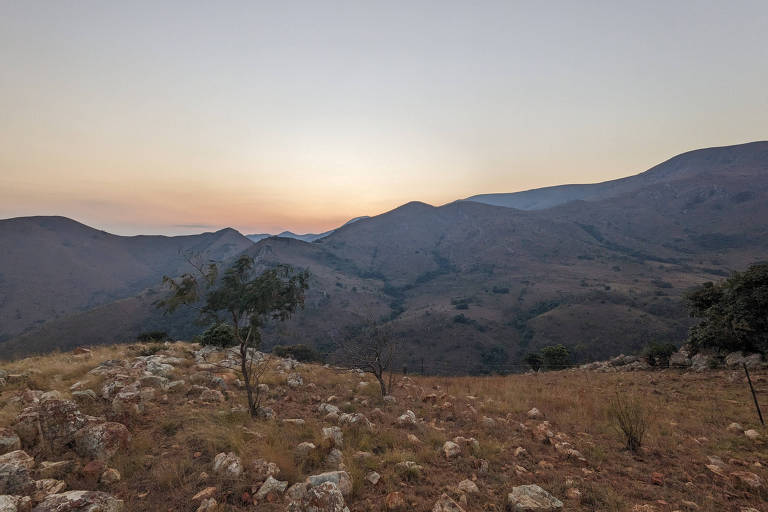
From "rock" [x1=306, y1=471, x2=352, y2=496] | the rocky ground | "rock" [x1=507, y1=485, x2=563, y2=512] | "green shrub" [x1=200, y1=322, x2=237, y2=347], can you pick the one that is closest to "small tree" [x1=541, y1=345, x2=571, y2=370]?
the rocky ground

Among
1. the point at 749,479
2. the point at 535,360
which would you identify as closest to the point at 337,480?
the point at 749,479

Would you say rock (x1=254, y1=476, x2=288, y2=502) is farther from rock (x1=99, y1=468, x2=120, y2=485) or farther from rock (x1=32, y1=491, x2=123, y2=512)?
rock (x1=99, y1=468, x2=120, y2=485)

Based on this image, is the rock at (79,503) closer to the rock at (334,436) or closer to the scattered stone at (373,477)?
the rock at (334,436)

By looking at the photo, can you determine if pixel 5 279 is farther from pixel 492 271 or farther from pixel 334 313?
pixel 492 271

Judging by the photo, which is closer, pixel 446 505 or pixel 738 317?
pixel 446 505

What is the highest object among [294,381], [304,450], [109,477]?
[109,477]

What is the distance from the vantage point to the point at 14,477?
4062 mm

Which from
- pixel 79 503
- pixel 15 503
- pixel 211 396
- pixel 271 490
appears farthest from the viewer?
pixel 211 396

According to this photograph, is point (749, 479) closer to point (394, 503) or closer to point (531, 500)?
point (531, 500)

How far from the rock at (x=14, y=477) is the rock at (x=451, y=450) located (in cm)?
632

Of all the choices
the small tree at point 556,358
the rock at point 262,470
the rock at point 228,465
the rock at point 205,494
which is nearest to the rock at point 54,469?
the rock at point 228,465

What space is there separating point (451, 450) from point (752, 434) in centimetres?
732

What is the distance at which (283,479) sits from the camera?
4.97 m

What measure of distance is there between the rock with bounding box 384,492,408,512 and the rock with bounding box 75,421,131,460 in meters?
4.83
